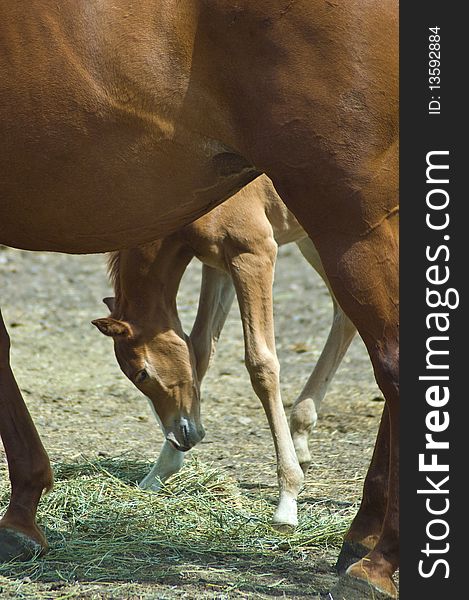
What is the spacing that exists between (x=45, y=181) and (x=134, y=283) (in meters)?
1.75

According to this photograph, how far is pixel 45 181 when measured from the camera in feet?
11.4

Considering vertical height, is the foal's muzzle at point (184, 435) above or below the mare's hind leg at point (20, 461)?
above

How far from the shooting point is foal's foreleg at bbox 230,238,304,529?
515cm

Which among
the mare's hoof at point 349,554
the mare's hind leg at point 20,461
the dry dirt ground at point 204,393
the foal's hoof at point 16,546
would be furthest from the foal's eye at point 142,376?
the mare's hoof at point 349,554

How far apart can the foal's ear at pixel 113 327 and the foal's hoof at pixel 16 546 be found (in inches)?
51.3

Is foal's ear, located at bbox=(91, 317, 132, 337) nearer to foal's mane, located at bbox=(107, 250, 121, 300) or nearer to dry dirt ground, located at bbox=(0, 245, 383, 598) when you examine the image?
foal's mane, located at bbox=(107, 250, 121, 300)

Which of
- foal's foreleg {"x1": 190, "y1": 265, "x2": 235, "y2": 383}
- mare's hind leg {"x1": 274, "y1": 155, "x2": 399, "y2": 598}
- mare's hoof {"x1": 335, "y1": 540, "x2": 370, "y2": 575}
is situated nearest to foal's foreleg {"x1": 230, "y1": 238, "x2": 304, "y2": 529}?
foal's foreleg {"x1": 190, "y1": 265, "x2": 235, "y2": 383}

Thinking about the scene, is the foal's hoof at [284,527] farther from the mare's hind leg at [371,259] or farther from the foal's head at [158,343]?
the mare's hind leg at [371,259]

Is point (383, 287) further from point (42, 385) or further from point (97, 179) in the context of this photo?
point (42, 385)

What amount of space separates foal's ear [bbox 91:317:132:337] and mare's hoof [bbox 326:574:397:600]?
1.96 meters

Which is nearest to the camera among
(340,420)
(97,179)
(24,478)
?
(97,179)

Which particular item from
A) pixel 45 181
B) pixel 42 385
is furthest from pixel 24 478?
pixel 42 385

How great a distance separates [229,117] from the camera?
3.34 meters

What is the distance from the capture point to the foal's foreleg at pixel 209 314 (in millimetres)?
5637
